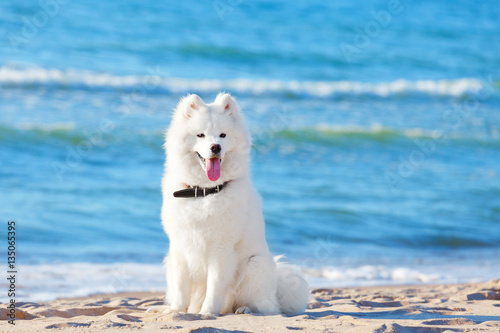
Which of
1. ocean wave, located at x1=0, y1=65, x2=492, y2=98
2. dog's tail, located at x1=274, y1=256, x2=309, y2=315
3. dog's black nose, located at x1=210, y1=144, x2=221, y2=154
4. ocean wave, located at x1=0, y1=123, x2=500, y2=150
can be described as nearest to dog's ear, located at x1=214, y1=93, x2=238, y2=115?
dog's black nose, located at x1=210, y1=144, x2=221, y2=154

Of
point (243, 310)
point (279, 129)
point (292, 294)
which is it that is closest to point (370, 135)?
point (279, 129)

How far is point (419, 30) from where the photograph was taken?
2245 centimetres

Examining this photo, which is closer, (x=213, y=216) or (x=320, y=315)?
(x=213, y=216)

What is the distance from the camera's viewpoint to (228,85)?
1585 centimetres

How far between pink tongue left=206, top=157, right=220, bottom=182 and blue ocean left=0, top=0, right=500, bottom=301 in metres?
2.00

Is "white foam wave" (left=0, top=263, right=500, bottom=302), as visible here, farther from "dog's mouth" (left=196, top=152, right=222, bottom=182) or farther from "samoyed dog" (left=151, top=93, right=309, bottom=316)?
"dog's mouth" (left=196, top=152, right=222, bottom=182)

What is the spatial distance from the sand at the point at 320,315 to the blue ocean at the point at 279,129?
1.95 ft

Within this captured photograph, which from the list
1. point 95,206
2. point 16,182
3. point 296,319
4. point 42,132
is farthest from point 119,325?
point 42,132

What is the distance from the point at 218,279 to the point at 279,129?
8.67 m

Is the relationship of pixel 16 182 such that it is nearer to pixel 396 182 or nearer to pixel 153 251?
pixel 153 251

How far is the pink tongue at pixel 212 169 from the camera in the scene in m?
3.66

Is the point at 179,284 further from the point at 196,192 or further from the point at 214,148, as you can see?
the point at 214,148

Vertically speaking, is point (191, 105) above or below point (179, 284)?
above

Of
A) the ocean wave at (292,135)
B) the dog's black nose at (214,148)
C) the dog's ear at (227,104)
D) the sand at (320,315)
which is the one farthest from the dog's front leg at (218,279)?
the ocean wave at (292,135)
